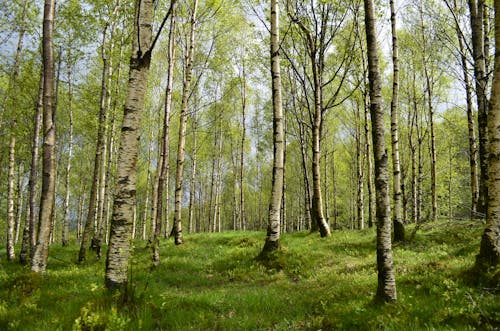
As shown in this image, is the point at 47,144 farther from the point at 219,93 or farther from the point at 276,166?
the point at 219,93

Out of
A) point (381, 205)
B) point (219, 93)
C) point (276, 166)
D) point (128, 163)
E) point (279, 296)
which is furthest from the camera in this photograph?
point (219, 93)

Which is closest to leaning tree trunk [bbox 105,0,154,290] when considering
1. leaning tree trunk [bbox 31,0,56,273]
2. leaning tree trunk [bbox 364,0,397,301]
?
leaning tree trunk [bbox 31,0,56,273]

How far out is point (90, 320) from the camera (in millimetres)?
4262

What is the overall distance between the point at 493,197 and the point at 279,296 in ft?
14.8

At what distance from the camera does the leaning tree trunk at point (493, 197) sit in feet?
18.0

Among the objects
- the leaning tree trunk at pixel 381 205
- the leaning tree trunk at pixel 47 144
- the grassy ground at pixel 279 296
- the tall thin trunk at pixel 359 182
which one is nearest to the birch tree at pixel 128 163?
the grassy ground at pixel 279 296

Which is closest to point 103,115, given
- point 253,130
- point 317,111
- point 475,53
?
point 317,111

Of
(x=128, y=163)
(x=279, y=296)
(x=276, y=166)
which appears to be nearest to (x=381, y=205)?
(x=279, y=296)

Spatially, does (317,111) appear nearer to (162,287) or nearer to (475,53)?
(475,53)

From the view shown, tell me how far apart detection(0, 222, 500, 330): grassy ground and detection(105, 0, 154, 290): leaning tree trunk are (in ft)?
1.49

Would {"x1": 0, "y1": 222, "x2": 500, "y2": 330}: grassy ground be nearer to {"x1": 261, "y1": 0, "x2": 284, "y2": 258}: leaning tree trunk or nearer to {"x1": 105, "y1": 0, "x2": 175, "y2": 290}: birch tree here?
{"x1": 105, "y1": 0, "x2": 175, "y2": 290}: birch tree

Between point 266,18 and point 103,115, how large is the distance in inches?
328

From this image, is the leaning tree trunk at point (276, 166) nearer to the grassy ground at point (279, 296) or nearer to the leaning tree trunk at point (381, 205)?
the grassy ground at point (279, 296)

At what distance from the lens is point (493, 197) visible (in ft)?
18.2
